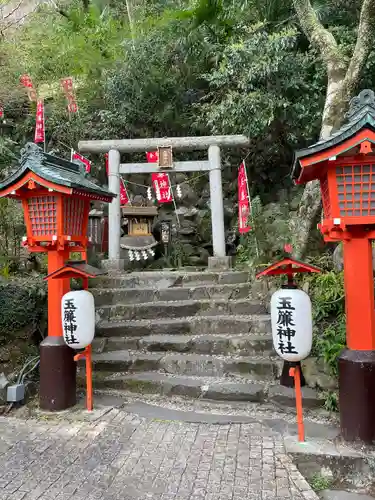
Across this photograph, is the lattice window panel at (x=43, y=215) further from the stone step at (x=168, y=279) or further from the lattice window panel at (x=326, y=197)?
the lattice window panel at (x=326, y=197)

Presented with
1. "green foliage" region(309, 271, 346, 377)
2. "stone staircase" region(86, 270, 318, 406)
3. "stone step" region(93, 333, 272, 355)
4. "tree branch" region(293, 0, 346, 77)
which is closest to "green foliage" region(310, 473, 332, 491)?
"stone staircase" region(86, 270, 318, 406)

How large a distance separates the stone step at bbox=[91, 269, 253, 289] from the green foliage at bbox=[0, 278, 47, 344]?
5.36 feet

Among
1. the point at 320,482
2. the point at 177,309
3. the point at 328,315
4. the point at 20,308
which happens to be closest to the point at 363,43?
the point at 328,315

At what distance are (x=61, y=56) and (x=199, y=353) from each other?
A: 13.3 m

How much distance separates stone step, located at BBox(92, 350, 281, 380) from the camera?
6176mm

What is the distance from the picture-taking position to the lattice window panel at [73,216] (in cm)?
589

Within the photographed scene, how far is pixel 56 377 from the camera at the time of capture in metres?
5.55

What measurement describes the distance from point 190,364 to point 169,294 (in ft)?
7.16

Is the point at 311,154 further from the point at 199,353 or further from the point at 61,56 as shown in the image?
the point at 61,56

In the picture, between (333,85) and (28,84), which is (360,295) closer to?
(333,85)

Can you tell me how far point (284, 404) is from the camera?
5.51m

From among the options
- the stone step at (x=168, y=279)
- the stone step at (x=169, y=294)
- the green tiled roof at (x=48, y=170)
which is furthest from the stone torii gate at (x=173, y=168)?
the green tiled roof at (x=48, y=170)

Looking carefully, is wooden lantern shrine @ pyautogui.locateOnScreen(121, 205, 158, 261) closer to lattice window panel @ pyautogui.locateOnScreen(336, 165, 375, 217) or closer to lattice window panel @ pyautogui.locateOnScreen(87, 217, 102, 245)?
lattice window panel @ pyautogui.locateOnScreen(87, 217, 102, 245)

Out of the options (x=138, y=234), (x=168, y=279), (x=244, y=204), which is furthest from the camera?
(x=138, y=234)
